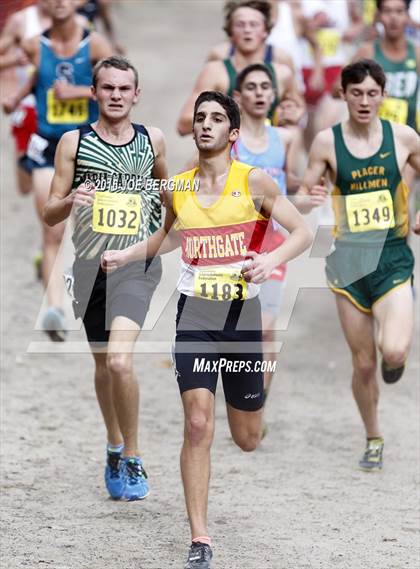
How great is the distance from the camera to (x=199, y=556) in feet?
18.0

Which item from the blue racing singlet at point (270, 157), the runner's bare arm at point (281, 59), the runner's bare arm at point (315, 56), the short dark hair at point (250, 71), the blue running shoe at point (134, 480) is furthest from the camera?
the runner's bare arm at point (315, 56)

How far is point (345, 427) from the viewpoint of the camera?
8172 millimetres

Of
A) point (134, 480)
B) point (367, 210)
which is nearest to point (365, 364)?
point (367, 210)

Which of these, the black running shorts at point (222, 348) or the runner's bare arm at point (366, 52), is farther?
the runner's bare arm at point (366, 52)

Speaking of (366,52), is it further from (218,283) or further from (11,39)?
(218,283)

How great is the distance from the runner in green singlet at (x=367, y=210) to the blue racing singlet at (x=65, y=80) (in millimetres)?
2440

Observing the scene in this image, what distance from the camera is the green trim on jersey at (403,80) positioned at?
9445mm

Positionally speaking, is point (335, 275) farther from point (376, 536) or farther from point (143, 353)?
point (143, 353)

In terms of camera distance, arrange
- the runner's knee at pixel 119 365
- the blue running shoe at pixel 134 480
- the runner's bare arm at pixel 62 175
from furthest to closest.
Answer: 1. the blue running shoe at pixel 134 480
2. the runner's bare arm at pixel 62 175
3. the runner's knee at pixel 119 365

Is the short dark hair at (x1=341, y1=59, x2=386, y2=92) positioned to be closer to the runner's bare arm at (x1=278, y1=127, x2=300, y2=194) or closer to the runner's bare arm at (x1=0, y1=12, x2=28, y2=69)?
the runner's bare arm at (x1=278, y1=127, x2=300, y2=194)

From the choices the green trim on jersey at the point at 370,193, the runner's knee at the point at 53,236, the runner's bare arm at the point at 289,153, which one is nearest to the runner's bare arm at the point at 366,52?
the runner's bare arm at the point at 289,153

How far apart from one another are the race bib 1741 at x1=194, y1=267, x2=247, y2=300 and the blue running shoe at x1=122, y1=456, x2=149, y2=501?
104 centimetres

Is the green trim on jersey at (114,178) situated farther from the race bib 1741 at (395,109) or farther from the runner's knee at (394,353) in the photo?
the race bib 1741 at (395,109)

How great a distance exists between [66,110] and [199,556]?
4.37 m
